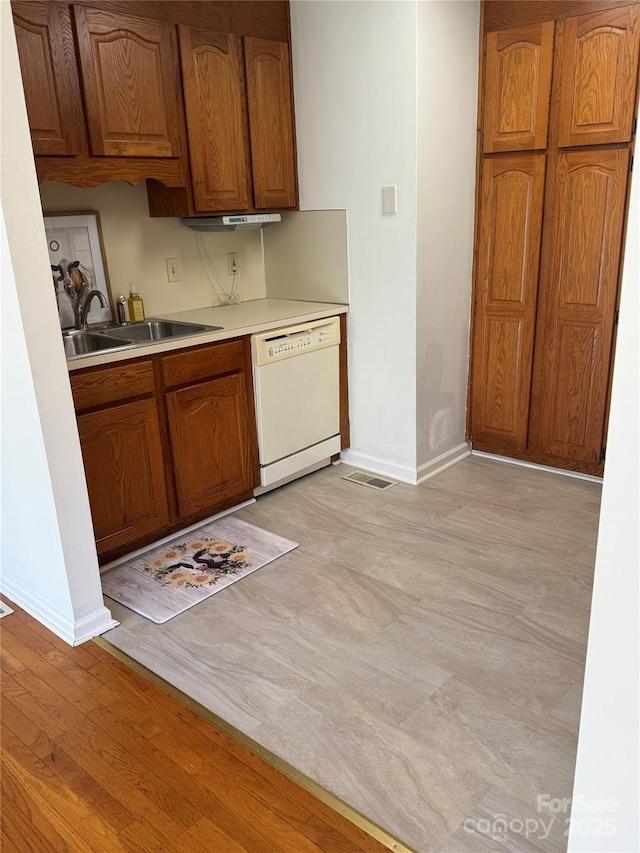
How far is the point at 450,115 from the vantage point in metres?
3.21

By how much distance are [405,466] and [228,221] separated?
5.08 feet

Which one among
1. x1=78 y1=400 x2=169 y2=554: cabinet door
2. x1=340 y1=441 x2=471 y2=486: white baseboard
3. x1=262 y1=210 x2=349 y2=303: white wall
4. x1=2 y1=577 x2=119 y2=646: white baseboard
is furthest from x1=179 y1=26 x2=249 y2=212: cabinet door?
x1=2 y1=577 x2=119 y2=646: white baseboard

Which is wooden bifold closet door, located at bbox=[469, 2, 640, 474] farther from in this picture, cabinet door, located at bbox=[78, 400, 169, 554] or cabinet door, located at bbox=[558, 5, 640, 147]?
cabinet door, located at bbox=[78, 400, 169, 554]

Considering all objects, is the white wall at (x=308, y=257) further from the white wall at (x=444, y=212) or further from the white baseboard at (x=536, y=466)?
the white baseboard at (x=536, y=466)

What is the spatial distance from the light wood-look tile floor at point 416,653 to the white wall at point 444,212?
0.57 metres

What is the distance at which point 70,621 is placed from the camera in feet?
7.69

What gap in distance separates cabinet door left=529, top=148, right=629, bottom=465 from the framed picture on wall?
2.17 m

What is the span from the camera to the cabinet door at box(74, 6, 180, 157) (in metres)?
2.64

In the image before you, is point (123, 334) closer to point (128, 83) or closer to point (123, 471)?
point (123, 471)

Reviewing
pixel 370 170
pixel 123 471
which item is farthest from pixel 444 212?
pixel 123 471

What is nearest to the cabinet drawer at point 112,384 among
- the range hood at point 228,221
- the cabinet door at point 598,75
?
the range hood at point 228,221

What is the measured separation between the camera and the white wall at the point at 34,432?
1.92 metres

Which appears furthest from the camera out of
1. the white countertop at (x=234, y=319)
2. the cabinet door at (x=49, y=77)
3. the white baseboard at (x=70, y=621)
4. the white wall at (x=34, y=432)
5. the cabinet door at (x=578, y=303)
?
the cabinet door at (x=578, y=303)

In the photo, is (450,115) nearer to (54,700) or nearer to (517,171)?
(517,171)
